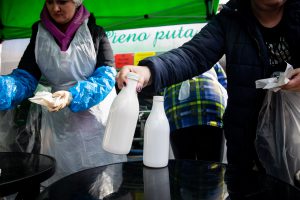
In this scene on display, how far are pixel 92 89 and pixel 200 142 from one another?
0.65 meters

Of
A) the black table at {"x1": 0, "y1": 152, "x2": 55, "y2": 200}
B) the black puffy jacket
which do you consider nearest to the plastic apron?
the black table at {"x1": 0, "y1": 152, "x2": 55, "y2": 200}

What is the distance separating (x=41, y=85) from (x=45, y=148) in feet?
1.35

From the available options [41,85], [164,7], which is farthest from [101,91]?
[164,7]

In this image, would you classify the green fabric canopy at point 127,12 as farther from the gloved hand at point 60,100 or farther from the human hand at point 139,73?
the human hand at point 139,73

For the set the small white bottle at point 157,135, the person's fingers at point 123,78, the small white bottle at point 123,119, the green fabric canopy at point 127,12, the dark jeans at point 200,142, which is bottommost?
the dark jeans at point 200,142

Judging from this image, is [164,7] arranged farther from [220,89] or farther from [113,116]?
[113,116]

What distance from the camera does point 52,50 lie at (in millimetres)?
1379

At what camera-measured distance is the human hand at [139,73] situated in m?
0.78

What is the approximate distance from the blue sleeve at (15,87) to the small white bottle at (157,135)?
2.43 feet

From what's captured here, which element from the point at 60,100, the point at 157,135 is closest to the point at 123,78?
the point at 157,135

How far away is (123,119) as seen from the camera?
730 mm

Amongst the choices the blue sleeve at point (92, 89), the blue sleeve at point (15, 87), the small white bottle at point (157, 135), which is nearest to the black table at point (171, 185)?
the small white bottle at point (157, 135)

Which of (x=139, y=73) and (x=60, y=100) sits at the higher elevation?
(x=139, y=73)

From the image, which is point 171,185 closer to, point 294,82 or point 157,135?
point 157,135
